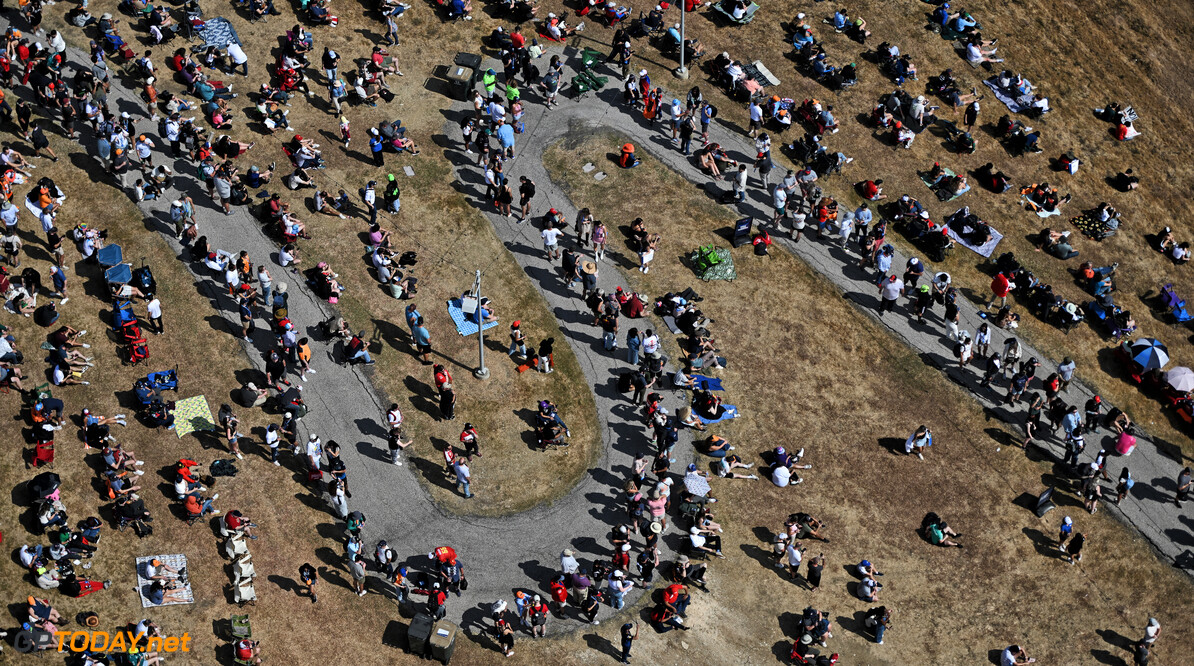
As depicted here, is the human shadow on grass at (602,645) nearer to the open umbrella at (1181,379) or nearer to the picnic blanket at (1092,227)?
the open umbrella at (1181,379)

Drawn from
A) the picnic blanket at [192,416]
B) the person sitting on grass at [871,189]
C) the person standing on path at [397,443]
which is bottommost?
the picnic blanket at [192,416]

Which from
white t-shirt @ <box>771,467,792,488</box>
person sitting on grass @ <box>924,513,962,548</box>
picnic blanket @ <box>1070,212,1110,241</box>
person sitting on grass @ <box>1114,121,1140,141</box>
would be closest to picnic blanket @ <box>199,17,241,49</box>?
white t-shirt @ <box>771,467,792,488</box>

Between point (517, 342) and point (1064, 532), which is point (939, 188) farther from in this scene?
point (517, 342)

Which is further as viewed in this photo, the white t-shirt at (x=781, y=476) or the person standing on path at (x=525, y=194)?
the person standing on path at (x=525, y=194)

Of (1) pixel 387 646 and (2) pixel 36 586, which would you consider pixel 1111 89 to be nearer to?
(1) pixel 387 646

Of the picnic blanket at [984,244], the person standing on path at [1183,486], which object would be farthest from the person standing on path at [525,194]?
the person standing on path at [1183,486]

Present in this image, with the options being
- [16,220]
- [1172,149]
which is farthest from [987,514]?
[16,220]
